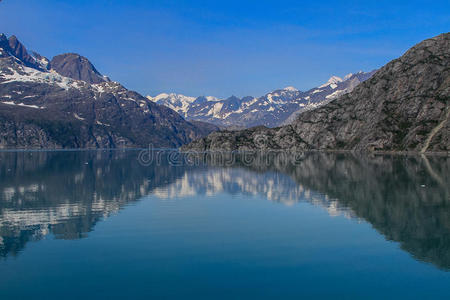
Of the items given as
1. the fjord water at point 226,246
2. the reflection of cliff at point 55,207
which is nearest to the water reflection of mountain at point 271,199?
the reflection of cliff at point 55,207

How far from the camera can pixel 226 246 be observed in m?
43.5

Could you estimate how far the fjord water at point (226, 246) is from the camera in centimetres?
3119

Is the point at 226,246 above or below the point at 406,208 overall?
below

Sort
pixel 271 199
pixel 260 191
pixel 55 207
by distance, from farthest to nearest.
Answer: pixel 260 191 → pixel 271 199 → pixel 55 207

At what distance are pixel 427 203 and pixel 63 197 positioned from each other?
68.9m

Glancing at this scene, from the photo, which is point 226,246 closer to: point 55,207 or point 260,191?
point 55,207

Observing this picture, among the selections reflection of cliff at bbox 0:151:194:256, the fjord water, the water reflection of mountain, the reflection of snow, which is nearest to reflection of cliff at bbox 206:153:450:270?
the water reflection of mountain

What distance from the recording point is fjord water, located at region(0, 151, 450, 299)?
31.2 meters

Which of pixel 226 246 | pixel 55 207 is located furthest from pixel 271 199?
pixel 55 207

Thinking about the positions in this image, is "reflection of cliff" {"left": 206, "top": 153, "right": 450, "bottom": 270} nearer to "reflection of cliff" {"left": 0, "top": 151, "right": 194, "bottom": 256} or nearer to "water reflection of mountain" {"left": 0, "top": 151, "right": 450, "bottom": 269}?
"water reflection of mountain" {"left": 0, "top": 151, "right": 450, "bottom": 269}

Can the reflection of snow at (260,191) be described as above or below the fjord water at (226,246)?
above

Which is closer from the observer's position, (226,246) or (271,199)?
(226,246)

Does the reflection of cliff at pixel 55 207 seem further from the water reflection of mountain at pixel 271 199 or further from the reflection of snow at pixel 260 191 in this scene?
the reflection of snow at pixel 260 191

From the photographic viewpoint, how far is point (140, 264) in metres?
36.7
